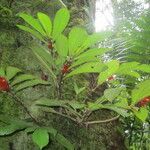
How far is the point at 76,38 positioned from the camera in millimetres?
1095

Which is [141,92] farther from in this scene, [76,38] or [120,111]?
[76,38]

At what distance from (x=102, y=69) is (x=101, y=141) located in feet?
1.37

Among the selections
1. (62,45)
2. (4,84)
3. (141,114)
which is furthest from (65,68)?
(141,114)

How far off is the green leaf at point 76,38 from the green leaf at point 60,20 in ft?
0.16

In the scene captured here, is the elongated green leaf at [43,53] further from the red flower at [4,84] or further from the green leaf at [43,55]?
the red flower at [4,84]

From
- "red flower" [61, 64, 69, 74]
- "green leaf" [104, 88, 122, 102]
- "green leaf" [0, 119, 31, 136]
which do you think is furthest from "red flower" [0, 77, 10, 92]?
"green leaf" [104, 88, 122, 102]

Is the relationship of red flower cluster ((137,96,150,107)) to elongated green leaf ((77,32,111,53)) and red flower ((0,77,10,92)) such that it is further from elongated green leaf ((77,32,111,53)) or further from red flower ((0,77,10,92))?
red flower ((0,77,10,92))

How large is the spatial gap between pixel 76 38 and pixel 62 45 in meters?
0.07

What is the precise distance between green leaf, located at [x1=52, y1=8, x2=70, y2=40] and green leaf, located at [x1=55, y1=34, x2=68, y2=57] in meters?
0.02

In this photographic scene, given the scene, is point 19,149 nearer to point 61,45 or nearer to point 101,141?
point 101,141

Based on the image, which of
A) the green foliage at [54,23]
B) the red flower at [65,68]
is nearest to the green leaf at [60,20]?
the green foliage at [54,23]

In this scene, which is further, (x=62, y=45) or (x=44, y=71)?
(x=44, y=71)

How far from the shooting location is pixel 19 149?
4.32 feet

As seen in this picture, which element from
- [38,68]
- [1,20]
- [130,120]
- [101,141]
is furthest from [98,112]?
[130,120]
